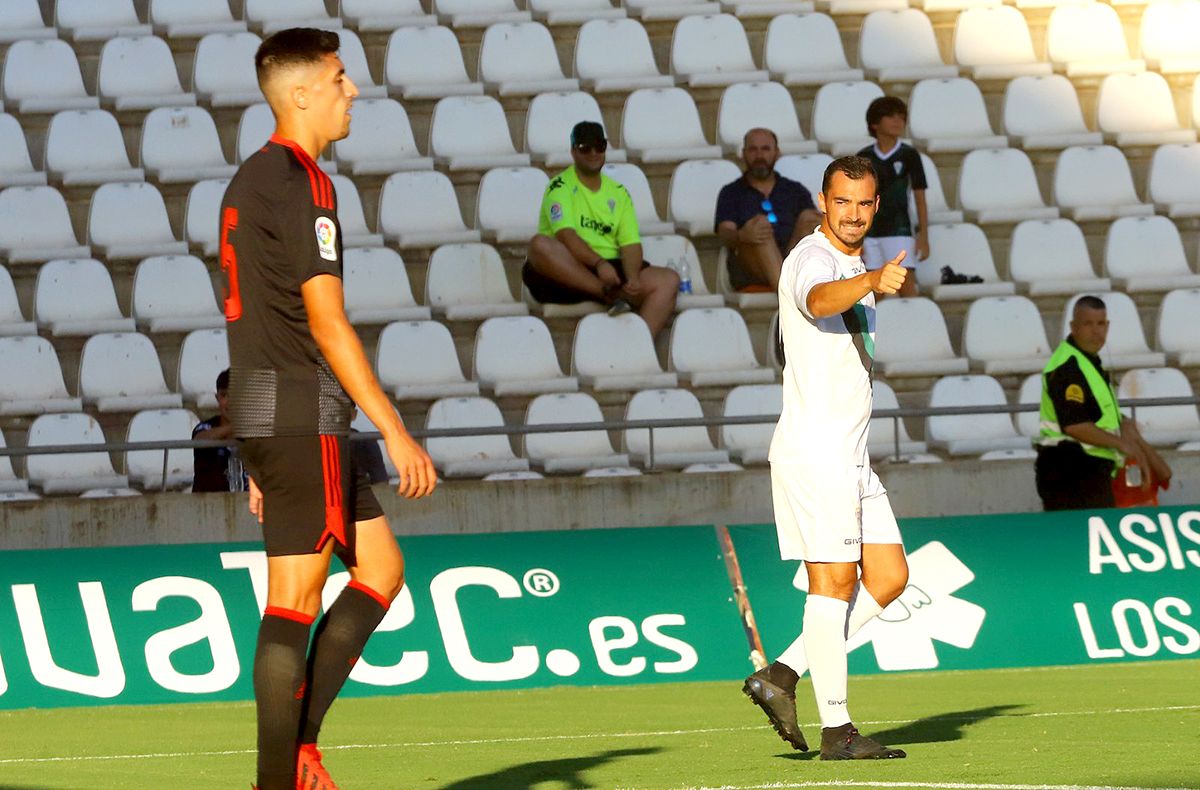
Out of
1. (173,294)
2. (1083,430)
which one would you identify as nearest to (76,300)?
(173,294)

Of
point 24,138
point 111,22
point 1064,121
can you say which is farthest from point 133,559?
point 1064,121

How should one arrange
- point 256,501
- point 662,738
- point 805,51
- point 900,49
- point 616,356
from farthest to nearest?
1. point 900,49
2. point 805,51
3. point 616,356
4. point 662,738
5. point 256,501

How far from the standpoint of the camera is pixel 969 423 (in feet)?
42.9

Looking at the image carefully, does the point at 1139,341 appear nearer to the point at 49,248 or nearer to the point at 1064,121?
the point at 1064,121

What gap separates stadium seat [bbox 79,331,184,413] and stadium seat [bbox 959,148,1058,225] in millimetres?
6007

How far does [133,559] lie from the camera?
32.2 feet

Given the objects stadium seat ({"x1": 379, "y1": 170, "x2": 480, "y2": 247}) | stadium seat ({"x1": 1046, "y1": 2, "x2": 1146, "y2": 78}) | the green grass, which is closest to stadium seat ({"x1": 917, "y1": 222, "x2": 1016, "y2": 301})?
stadium seat ({"x1": 1046, "y1": 2, "x2": 1146, "y2": 78})

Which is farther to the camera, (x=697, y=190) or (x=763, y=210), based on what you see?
(x=697, y=190)

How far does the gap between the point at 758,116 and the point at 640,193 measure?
1.33 metres

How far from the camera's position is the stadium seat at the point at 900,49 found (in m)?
15.9

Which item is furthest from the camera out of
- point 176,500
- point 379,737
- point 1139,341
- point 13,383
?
point 1139,341

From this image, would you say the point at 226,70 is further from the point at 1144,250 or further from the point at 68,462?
the point at 1144,250

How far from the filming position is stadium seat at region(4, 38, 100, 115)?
602 inches

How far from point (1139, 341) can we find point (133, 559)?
7.41m
